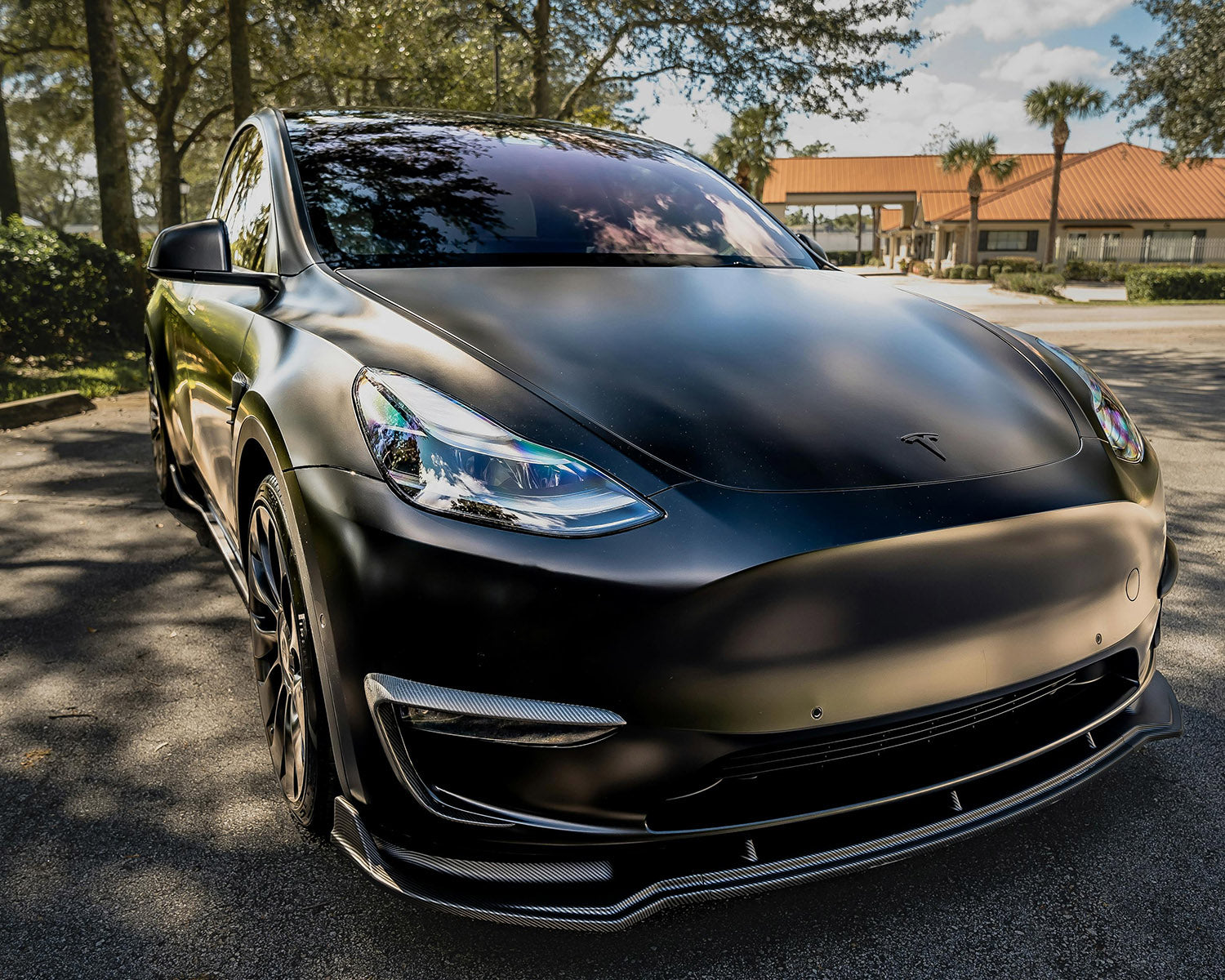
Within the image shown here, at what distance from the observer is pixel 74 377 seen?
31.4ft

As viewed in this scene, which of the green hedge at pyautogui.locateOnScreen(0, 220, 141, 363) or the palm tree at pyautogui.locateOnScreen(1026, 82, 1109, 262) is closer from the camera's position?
the green hedge at pyautogui.locateOnScreen(0, 220, 141, 363)

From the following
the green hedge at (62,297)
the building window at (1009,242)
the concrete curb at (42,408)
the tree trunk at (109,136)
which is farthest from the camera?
the building window at (1009,242)

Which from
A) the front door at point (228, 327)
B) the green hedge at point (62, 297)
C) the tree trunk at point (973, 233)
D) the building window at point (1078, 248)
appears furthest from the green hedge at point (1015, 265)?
the front door at point (228, 327)

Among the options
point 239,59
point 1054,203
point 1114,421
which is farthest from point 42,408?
point 1054,203

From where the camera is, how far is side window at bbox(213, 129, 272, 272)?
9.53 ft

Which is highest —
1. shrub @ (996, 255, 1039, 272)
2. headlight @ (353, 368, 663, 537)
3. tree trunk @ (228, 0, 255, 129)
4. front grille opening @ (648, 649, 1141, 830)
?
tree trunk @ (228, 0, 255, 129)

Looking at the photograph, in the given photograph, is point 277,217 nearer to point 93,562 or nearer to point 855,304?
point 855,304

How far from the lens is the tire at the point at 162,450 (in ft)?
14.6

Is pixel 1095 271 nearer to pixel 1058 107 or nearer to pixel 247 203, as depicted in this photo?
pixel 1058 107

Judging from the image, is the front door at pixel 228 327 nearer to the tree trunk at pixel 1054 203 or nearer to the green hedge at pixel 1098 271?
the green hedge at pixel 1098 271

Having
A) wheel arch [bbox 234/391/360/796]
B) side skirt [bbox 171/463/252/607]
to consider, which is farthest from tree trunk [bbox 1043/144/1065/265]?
wheel arch [bbox 234/391/360/796]

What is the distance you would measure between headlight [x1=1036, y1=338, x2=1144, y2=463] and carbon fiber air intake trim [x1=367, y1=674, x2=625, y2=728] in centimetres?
128

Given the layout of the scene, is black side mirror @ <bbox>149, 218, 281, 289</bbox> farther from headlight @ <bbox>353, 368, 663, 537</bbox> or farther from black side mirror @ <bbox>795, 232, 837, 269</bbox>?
black side mirror @ <bbox>795, 232, 837, 269</bbox>

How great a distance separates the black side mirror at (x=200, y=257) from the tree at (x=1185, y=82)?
22.9m
